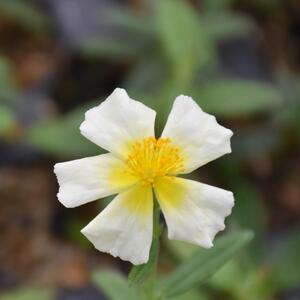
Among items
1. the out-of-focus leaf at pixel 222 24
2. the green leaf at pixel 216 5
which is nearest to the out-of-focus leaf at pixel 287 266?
the out-of-focus leaf at pixel 222 24

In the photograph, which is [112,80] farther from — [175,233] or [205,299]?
[175,233]

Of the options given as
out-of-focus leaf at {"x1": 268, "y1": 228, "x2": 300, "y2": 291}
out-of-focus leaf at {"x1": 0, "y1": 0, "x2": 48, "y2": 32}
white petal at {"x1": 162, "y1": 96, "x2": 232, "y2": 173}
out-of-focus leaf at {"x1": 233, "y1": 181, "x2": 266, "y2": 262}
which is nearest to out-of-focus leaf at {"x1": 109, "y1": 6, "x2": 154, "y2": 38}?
out-of-focus leaf at {"x1": 0, "y1": 0, "x2": 48, "y2": 32}

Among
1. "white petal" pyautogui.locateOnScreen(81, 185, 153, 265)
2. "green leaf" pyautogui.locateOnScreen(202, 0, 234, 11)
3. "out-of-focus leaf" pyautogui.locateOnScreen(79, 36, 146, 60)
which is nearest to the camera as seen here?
"white petal" pyautogui.locateOnScreen(81, 185, 153, 265)

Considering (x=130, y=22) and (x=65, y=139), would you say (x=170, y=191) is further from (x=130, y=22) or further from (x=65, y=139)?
(x=130, y=22)

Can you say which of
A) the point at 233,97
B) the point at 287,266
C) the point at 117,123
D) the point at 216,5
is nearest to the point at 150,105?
the point at 233,97

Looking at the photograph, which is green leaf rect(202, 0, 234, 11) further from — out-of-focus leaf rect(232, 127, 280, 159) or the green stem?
the green stem
